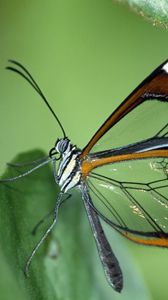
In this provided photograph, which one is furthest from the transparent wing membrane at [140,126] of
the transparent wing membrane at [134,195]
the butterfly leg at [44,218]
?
the butterfly leg at [44,218]

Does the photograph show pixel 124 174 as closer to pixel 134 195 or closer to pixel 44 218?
pixel 134 195


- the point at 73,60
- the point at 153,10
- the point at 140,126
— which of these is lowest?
the point at 140,126

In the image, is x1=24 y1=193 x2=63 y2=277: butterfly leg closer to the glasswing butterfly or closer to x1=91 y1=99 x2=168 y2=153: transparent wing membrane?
the glasswing butterfly

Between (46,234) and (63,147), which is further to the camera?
(63,147)

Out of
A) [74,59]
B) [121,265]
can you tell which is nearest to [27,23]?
[74,59]

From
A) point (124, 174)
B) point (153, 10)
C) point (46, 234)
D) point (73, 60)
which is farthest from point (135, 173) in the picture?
point (73, 60)

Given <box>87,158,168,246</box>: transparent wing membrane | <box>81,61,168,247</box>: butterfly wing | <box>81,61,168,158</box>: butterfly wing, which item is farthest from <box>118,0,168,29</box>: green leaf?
<box>87,158,168,246</box>: transparent wing membrane

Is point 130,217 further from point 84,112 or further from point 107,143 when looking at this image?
point 84,112
